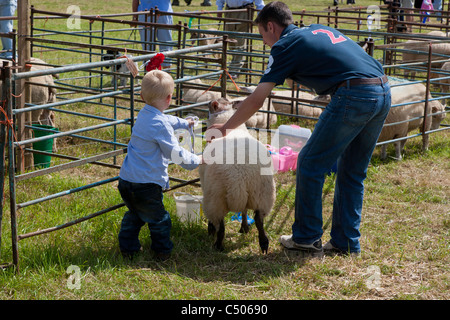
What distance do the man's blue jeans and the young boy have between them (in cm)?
83

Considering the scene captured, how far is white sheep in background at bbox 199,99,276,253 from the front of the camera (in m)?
4.12

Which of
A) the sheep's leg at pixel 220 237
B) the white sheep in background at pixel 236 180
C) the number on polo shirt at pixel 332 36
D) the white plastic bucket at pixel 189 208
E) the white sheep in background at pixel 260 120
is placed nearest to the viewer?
the number on polo shirt at pixel 332 36

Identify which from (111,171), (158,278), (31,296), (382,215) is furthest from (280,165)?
(31,296)

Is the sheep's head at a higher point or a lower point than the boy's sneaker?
higher

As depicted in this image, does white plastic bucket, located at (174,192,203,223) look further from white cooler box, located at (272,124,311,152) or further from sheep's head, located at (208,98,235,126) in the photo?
white cooler box, located at (272,124,311,152)

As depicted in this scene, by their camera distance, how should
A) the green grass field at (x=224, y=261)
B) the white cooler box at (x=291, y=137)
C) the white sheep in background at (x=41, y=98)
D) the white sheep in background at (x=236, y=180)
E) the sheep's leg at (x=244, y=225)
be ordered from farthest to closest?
1. the white cooler box at (x=291, y=137)
2. the white sheep in background at (x=41, y=98)
3. the sheep's leg at (x=244, y=225)
4. the white sheep in background at (x=236, y=180)
5. the green grass field at (x=224, y=261)

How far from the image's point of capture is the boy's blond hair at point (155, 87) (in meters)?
3.81

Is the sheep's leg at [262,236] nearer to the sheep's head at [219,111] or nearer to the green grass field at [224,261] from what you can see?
the green grass field at [224,261]

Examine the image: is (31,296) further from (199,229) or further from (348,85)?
(348,85)

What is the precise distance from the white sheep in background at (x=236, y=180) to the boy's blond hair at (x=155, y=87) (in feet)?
2.03

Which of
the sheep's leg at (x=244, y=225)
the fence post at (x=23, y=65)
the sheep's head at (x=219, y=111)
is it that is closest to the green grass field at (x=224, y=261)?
the sheep's leg at (x=244, y=225)

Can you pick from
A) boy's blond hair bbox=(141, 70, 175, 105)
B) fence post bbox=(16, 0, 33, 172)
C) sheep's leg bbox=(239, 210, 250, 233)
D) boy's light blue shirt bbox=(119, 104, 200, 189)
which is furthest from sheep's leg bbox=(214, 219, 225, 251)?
fence post bbox=(16, 0, 33, 172)

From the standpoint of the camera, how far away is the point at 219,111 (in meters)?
4.89

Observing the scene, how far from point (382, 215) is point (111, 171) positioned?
117 inches
